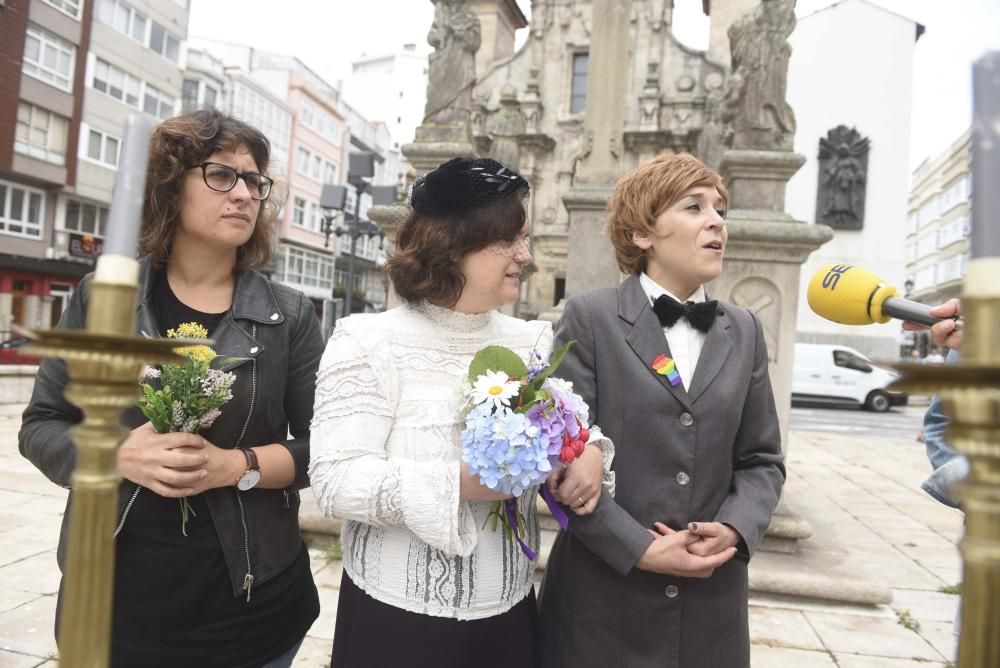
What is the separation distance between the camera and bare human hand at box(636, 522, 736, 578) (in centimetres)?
181

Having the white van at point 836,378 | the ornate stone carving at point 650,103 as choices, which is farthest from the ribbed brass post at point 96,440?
the ornate stone carving at point 650,103

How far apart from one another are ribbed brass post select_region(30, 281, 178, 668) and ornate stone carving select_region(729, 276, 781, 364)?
467 centimetres

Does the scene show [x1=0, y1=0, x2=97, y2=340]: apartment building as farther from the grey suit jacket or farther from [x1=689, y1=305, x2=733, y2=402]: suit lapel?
[x1=689, y1=305, x2=733, y2=402]: suit lapel

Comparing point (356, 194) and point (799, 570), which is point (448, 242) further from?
point (356, 194)

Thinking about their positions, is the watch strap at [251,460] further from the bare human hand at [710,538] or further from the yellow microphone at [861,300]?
the yellow microphone at [861,300]

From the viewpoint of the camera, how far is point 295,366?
6.84 ft

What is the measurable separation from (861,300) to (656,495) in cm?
78

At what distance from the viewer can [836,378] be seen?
19.4 metres

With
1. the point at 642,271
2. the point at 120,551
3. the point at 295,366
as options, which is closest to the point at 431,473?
the point at 295,366

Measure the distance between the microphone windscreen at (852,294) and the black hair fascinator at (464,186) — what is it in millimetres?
855

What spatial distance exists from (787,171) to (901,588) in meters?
3.06

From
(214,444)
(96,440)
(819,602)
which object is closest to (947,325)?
(96,440)

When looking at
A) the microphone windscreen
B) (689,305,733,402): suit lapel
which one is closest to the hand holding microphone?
the microphone windscreen

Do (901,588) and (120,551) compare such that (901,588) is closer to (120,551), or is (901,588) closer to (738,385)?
(738,385)
